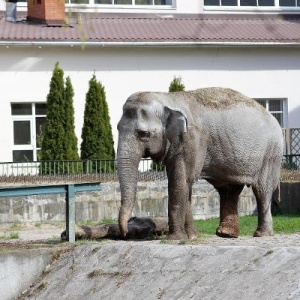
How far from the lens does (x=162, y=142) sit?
17672mm

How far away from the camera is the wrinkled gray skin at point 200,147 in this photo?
17453mm

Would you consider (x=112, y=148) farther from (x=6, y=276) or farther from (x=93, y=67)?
(x=6, y=276)

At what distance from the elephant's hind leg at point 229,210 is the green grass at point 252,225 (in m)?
1.47

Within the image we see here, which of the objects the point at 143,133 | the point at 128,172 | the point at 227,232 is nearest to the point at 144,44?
the point at 227,232

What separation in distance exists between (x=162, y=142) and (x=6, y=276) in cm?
296

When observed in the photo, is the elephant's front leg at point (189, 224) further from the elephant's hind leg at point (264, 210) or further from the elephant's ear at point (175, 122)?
the elephant's hind leg at point (264, 210)

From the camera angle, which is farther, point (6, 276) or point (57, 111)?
point (57, 111)

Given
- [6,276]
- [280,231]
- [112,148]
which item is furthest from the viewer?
[112,148]

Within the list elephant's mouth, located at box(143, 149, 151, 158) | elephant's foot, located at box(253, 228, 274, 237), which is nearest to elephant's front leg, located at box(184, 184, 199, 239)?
elephant's mouth, located at box(143, 149, 151, 158)

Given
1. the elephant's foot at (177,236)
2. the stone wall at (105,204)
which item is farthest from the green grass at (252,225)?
the elephant's foot at (177,236)

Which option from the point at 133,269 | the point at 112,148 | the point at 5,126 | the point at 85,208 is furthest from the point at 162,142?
the point at 5,126

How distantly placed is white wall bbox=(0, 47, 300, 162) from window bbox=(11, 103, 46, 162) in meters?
0.28

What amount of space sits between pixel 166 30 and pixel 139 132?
24.1 meters

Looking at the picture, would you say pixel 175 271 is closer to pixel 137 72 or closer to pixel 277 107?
pixel 137 72
